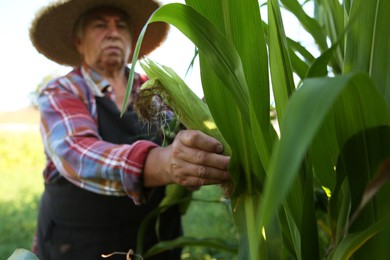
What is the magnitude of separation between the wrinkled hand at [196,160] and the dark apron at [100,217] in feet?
1.51

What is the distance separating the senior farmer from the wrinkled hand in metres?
0.09

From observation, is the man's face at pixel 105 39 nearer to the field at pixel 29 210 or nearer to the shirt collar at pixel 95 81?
the shirt collar at pixel 95 81

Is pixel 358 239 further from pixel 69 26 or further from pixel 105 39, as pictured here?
pixel 69 26

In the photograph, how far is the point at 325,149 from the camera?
1.62 ft

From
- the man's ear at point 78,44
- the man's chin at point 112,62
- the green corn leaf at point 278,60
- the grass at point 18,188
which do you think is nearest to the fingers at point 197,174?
the green corn leaf at point 278,60

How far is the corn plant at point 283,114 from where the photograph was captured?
0.41 meters

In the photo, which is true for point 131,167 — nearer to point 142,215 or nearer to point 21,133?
point 142,215

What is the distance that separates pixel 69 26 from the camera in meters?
1.26

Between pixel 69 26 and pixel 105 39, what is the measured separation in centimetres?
15

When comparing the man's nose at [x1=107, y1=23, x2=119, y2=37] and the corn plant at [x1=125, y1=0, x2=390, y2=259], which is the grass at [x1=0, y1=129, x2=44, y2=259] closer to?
the man's nose at [x1=107, y1=23, x2=119, y2=37]

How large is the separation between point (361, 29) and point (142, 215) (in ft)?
2.42

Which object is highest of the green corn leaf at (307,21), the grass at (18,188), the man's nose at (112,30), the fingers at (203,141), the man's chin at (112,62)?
the man's nose at (112,30)

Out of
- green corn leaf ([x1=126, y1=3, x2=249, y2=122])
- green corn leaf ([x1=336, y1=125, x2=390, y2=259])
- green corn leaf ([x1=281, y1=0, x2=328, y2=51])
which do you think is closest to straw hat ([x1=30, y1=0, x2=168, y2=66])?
green corn leaf ([x1=281, y1=0, x2=328, y2=51])

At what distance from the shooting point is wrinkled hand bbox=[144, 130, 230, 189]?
0.56 meters
